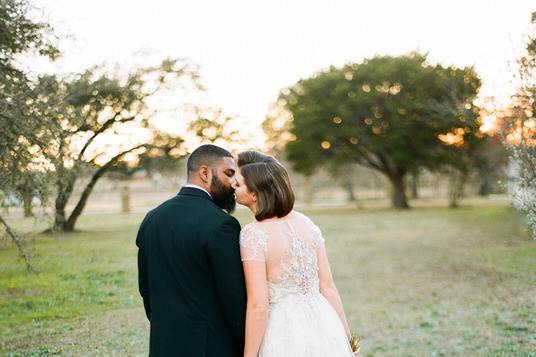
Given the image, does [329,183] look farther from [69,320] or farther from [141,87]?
[69,320]

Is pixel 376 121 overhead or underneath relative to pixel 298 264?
overhead

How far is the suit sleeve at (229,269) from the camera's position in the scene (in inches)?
100

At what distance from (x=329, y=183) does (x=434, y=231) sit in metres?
18.1

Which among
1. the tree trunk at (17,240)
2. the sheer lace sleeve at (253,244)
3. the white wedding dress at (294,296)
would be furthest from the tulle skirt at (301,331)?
the tree trunk at (17,240)

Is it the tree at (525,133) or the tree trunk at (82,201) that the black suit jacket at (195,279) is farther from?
the tree trunk at (82,201)

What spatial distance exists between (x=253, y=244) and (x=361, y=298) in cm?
773

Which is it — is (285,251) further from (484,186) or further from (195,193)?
(484,186)

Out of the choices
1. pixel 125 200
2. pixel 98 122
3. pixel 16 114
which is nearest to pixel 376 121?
pixel 125 200

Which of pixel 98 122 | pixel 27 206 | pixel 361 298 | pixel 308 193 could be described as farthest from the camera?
pixel 308 193

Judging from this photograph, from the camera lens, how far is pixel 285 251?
2.67m

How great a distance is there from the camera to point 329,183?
123 ft

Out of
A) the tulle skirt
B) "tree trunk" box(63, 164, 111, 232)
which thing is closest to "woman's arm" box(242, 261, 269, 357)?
the tulle skirt

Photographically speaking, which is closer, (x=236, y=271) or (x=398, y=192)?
(x=236, y=271)

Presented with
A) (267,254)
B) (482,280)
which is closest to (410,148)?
(482,280)
